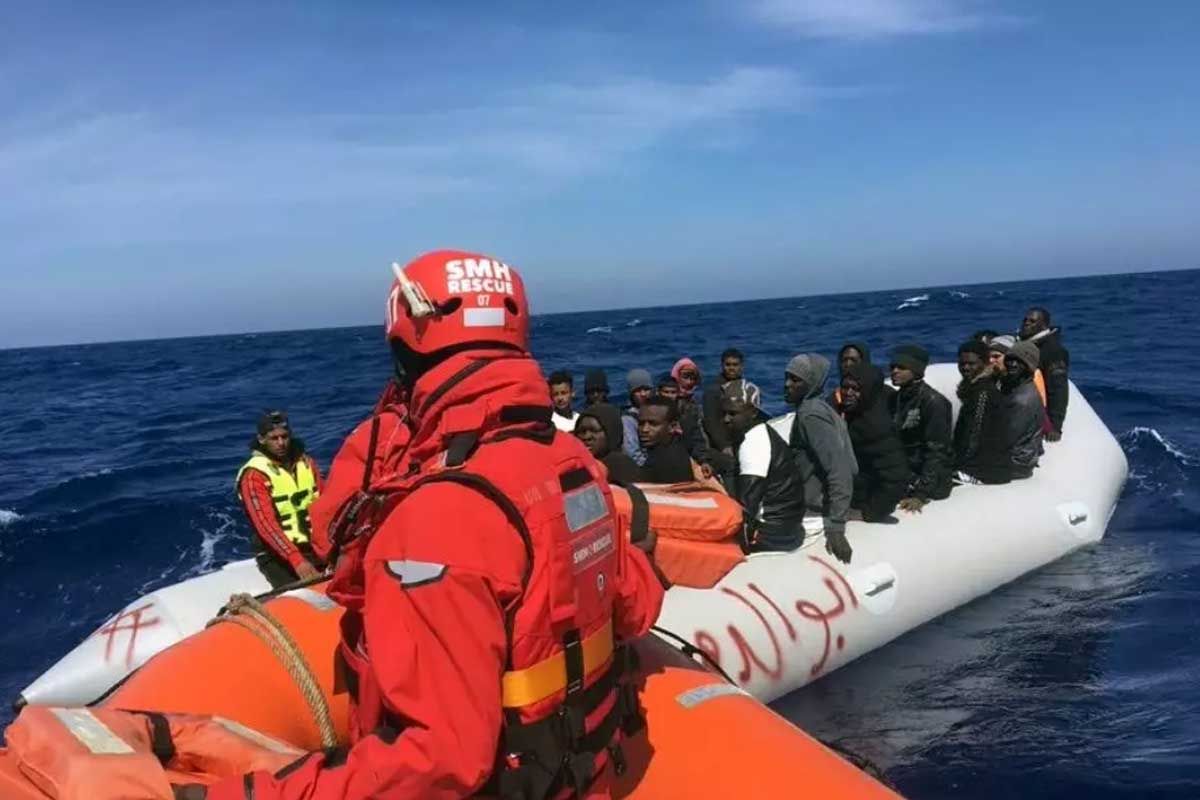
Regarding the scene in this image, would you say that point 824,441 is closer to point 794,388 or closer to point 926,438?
point 794,388

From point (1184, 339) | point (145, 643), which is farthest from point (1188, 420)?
point (145, 643)

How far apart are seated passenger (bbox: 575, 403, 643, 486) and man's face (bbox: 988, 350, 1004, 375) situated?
3829mm

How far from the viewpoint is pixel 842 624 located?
5.59m

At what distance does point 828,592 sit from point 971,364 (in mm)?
2953

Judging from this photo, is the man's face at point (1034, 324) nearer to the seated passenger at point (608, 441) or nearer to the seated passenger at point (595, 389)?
the seated passenger at point (595, 389)

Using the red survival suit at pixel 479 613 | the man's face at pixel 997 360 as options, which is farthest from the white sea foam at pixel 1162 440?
the red survival suit at pixel 479 613

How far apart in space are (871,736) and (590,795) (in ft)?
11.0

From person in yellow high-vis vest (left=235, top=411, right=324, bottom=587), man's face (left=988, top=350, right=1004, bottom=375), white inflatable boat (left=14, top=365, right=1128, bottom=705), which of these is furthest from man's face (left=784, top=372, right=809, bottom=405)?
person in yellow high-vis vest (left=235, top=411, right=324, bottom=587)

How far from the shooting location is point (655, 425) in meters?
5.75

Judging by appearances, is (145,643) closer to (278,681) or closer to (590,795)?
(278,681)

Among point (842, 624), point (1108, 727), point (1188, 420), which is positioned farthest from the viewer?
point (1188, 420)

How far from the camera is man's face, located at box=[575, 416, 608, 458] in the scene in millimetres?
5746

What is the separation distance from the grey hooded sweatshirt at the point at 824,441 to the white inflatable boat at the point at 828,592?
1.03ft

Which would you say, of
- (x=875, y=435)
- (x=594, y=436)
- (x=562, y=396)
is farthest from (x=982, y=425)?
(x=594, y=436)
